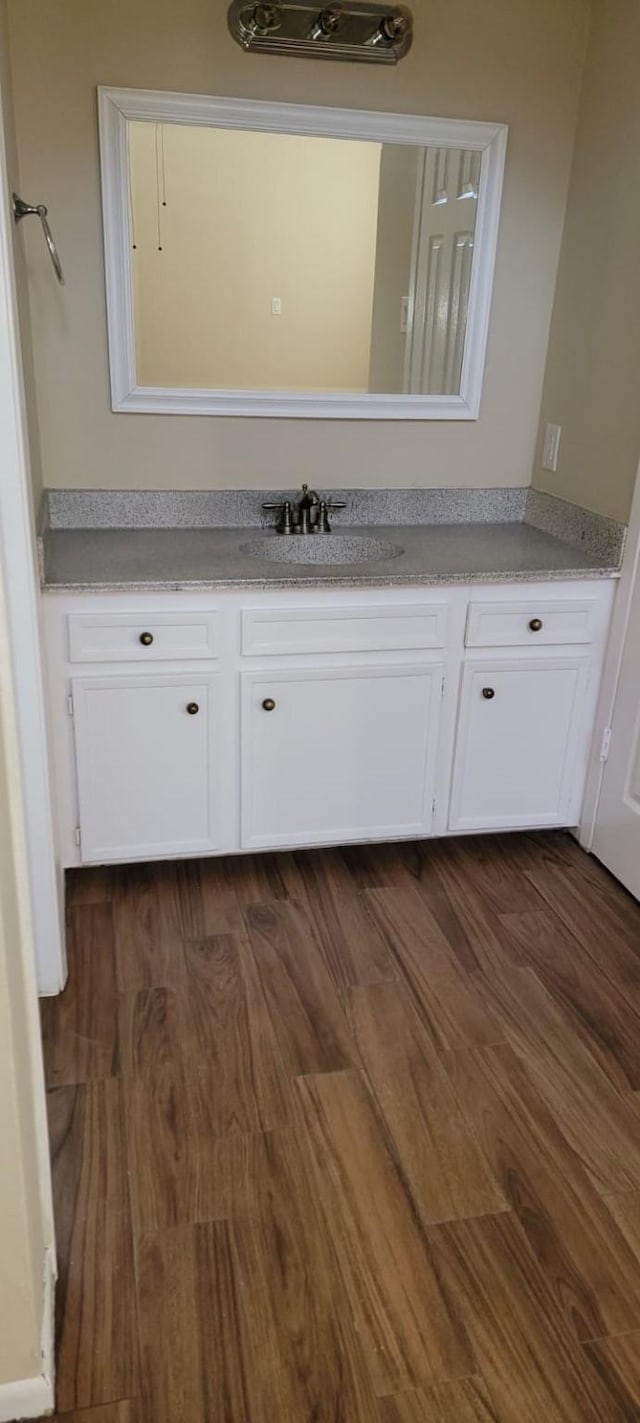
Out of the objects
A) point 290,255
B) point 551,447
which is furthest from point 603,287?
point 290,255

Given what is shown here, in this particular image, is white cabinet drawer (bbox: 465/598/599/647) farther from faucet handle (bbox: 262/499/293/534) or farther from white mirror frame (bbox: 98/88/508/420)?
white mirror frame (bbox: 98/88/508/420)

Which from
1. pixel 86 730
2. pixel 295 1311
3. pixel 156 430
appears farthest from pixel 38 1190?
pixel 156 430

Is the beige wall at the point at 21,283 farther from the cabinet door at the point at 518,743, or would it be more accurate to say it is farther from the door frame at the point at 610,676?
the door frame at the point at 610,676

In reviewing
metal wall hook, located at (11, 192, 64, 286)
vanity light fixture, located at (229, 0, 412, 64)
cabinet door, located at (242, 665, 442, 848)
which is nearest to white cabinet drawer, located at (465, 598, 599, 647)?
cabinet door, located at (242, 665, 442, 848)

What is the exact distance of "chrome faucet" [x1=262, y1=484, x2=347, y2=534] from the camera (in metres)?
2.68

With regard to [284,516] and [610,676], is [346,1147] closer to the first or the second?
[610,676]

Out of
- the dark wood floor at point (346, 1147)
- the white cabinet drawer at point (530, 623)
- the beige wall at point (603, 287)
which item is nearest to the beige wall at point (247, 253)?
the beige wall at point (603, 287)

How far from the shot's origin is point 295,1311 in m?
1.44

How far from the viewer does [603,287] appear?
2.51 metres

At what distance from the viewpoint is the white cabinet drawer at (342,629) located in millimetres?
2320

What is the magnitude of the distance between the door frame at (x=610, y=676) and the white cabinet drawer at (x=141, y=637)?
102cm

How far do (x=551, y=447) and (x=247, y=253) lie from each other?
99cm

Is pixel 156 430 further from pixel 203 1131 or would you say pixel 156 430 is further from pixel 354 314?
pixel 203 1131

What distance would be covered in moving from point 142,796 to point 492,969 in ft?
3.01
